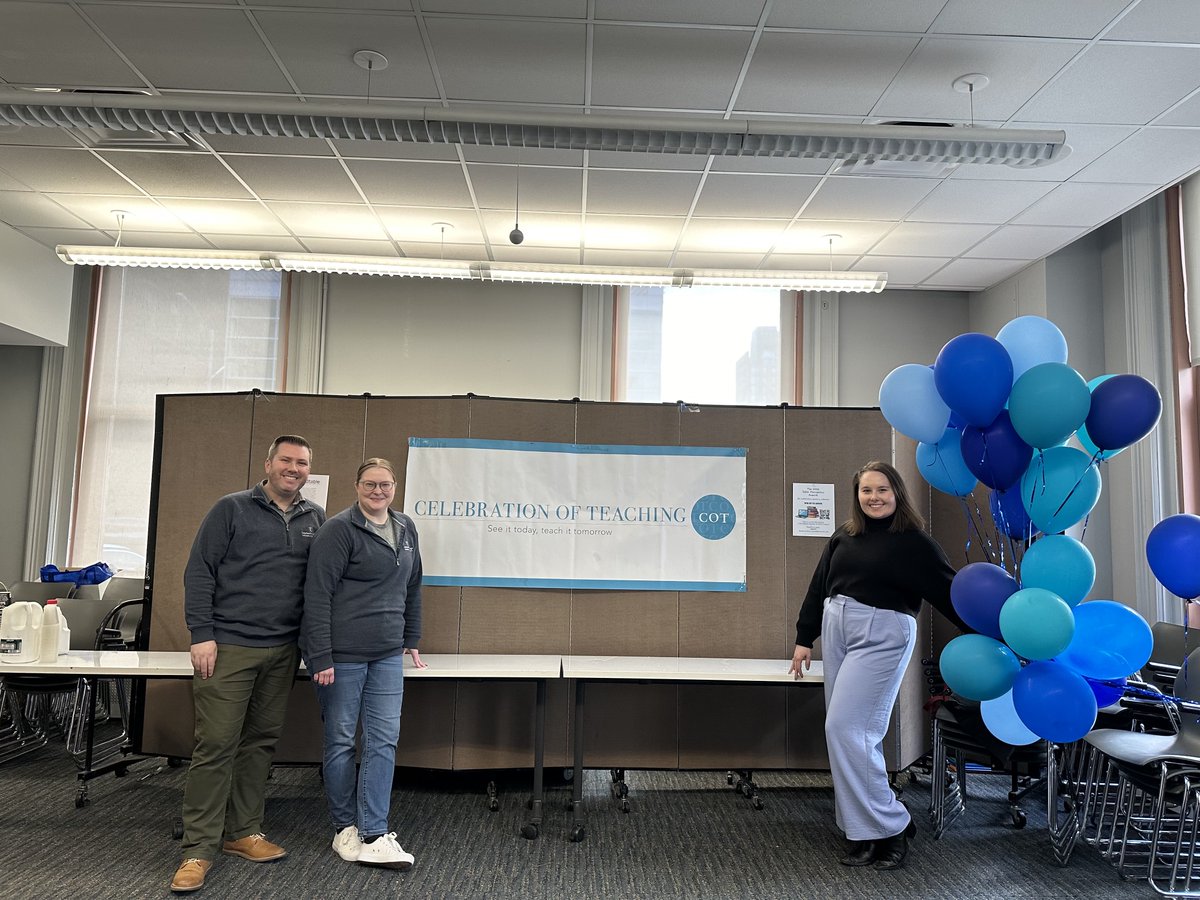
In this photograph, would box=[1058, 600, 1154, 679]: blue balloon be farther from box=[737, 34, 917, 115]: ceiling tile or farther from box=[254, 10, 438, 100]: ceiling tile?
box=[254, 10, 438, 100]: ceiling tile

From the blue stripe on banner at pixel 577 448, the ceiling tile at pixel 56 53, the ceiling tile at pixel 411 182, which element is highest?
the ceiling tile at pixel 56 53

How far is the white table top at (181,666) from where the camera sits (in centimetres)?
344

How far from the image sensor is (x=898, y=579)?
340 cm

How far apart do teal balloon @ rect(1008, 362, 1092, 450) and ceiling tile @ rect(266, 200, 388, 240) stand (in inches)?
163

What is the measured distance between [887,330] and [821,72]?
371 centimetres

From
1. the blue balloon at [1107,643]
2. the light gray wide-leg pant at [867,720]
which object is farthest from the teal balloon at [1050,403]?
the light gray wide-leg pant at [867,720]

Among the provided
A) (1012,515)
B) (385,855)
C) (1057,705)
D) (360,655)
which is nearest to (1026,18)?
(1012,515)

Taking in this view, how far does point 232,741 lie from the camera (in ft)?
10.5

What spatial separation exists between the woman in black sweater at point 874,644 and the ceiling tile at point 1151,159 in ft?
8.22

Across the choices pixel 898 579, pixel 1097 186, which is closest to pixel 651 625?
pixel 898 579

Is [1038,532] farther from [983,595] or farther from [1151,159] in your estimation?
[1151,159]

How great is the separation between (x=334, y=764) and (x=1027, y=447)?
2.86m

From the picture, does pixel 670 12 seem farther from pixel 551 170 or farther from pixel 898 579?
pixel 898 579

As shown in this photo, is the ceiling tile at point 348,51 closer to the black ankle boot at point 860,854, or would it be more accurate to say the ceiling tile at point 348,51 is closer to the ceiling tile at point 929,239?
the ceiling tile at point 929,239
